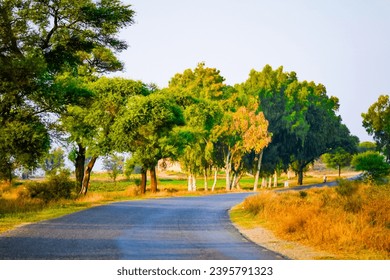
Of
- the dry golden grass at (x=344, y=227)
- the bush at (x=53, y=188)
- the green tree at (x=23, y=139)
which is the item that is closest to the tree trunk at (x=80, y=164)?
the bush at (x=53, y=188)

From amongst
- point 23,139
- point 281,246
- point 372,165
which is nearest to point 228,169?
point 372,165

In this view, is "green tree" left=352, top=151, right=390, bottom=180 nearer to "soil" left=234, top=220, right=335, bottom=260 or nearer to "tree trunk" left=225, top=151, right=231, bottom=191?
"tree trunk" left=225, top=151, right=231, bottom=191

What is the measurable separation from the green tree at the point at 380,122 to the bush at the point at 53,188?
51959 millimetres

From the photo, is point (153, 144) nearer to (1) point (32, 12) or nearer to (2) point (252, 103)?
(2) point (252, 103)

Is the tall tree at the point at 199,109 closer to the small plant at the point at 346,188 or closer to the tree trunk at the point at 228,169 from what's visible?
the tree trunk at the point at 228,169

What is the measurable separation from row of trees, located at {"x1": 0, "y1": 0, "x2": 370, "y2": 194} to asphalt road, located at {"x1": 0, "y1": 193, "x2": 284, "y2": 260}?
265 inches

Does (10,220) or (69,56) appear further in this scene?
(69,56)

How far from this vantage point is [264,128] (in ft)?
203

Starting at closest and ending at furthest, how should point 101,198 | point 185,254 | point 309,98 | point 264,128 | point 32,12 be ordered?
point 185,254
point 32,12
point 101,198
point 264,128
point 309,98

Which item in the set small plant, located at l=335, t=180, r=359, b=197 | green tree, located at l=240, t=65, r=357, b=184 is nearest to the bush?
small plant, located at l=335, t=180, r=359, b=197

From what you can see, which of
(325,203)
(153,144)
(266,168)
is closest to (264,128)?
(266,168)

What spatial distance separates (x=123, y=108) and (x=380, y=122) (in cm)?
4674

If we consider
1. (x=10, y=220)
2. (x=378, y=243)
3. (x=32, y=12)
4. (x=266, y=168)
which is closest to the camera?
(x=378, y=243)

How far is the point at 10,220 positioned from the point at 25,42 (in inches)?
337
